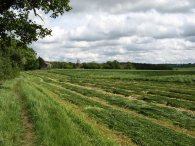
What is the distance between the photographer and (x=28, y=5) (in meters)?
16.5

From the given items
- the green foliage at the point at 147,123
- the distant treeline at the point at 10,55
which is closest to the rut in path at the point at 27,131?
the distant treeline at the point at 10,55

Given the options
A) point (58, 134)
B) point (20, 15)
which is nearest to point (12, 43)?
point (20, 15)

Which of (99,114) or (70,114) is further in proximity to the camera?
(99,114)

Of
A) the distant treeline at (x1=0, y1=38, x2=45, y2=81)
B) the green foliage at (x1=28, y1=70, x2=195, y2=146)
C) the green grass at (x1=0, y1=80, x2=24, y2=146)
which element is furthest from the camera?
the distant treeline at (x1=0, y1=38, x2=45, y2=81)

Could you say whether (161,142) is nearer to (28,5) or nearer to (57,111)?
(57,111)

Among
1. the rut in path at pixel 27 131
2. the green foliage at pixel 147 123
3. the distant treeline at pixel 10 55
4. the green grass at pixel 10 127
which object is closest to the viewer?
the green grass at pixel 10 127

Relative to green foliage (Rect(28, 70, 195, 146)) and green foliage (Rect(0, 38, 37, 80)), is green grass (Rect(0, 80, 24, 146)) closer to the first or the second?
green foliage (Rect(0, 38, 37, 80))

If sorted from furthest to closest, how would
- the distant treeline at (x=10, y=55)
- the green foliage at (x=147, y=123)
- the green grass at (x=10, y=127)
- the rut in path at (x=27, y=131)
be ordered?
the distant treeline at (x=10, y=55)
the green foliage at (x=147, y=123)
the rut in path at (x=27, y=131)
the green grass at (x=10, y=127)

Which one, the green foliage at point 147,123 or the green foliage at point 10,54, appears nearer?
the green foliage at point 147,123

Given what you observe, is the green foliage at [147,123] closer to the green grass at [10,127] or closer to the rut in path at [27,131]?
the rut in path at [27,131]

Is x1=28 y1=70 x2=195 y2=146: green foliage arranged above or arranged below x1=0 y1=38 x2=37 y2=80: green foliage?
below

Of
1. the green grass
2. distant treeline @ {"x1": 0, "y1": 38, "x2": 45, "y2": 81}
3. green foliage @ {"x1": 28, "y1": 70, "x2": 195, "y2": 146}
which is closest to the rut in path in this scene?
the green grass

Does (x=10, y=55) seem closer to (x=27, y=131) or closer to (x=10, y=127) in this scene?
(x=10, y=127)

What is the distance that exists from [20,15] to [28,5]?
813 mm
